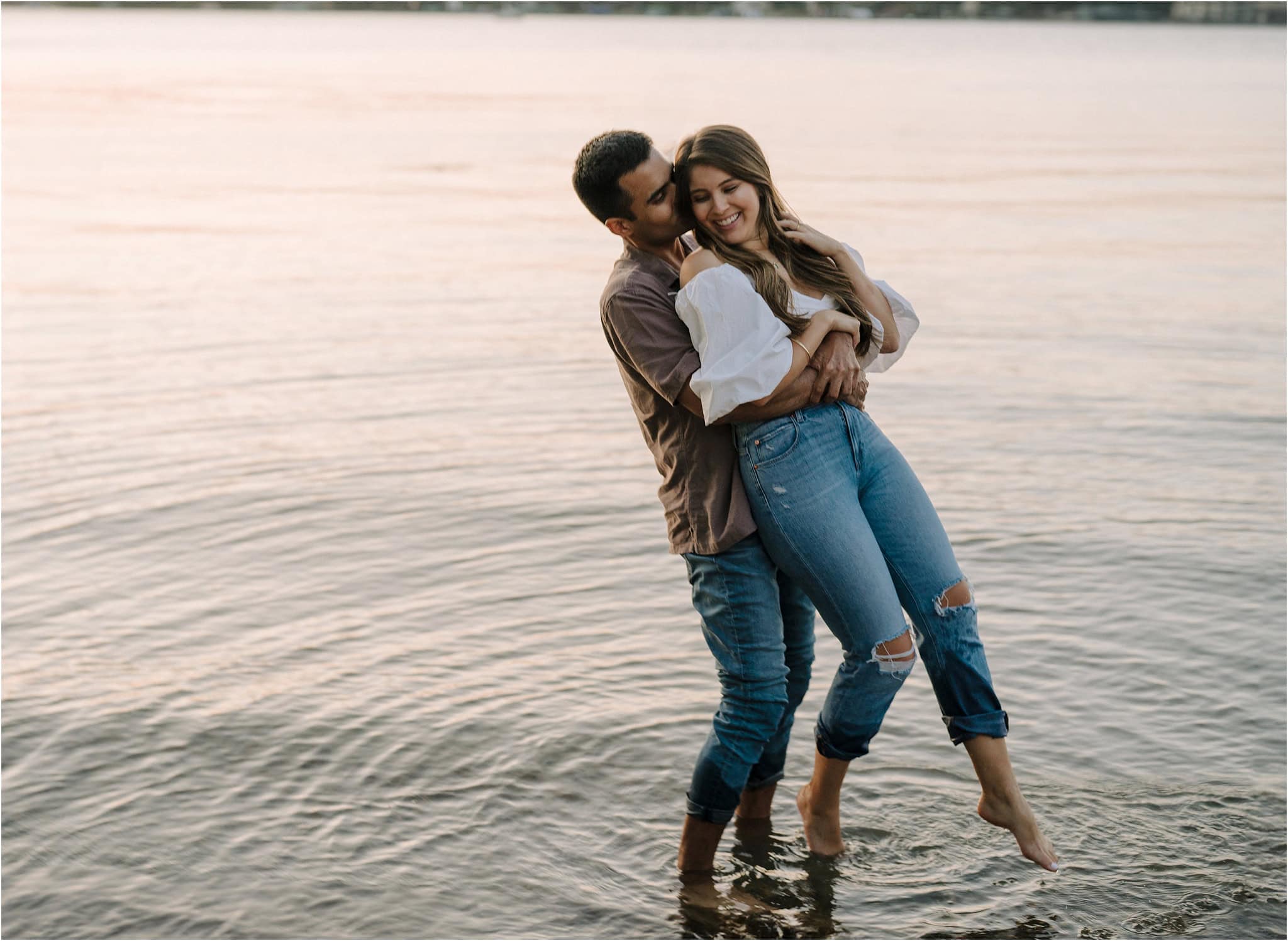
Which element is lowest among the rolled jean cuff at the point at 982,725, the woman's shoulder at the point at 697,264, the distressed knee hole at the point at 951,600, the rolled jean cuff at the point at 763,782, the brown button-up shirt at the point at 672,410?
the rolled jean cuff at the point at 763,782

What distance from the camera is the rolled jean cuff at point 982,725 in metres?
3.97

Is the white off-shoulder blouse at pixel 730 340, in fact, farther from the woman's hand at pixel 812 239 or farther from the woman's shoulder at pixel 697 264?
the woman's hand at pixel 812 239

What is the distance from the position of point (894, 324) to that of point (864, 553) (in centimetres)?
68

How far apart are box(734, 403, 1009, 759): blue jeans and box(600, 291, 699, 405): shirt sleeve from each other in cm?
25

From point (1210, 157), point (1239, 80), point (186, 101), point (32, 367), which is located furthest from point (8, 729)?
point (1239, 80)

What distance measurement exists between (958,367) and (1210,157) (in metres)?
15.5

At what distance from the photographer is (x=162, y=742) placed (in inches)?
207

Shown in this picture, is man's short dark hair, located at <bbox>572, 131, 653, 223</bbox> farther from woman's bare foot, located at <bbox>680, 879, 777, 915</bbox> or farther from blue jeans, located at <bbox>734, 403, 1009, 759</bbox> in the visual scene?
woman's bare foot, located at <bbox>680, 879, 777, 915</bbox>

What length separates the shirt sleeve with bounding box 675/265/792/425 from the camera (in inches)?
144

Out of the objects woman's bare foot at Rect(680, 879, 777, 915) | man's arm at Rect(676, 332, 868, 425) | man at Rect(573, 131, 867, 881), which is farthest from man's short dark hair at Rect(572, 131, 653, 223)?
woman's bare foot at Rect(680, 879, 777, 915)

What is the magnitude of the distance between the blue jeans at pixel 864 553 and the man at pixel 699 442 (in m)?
0.08

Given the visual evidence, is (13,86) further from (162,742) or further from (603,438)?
(162,742)

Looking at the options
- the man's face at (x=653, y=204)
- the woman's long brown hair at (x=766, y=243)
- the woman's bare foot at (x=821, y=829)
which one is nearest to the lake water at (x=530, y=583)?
the woman's bare foot at (x=821, y=829)

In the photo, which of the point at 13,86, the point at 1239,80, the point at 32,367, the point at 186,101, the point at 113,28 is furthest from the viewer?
the point at 113,28
